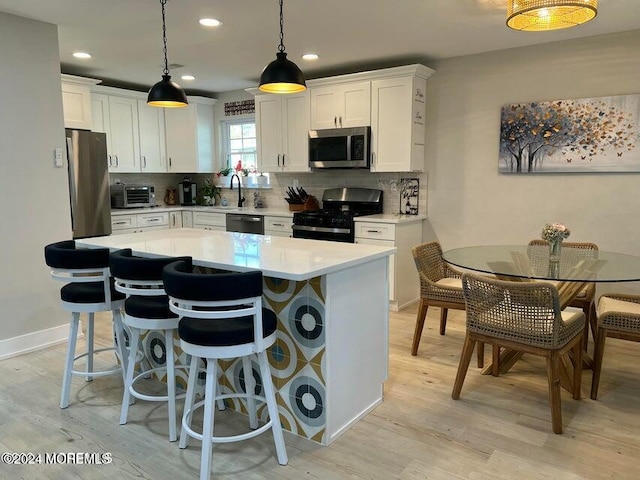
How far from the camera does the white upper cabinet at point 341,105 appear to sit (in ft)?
15.5

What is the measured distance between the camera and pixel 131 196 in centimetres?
569

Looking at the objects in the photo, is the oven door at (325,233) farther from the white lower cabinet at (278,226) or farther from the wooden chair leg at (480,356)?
the wooden chair leg at (480,356)

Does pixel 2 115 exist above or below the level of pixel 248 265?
above

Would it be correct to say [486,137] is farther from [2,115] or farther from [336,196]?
[2,115]

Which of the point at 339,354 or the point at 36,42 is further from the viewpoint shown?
the point at 36,42

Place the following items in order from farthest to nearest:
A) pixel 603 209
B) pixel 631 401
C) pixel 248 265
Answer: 1. pixel 603 209
2. pixel 631 401
3. pixel 248 265

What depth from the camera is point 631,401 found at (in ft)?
9.06

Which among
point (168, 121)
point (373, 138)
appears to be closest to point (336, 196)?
point (373, 138)

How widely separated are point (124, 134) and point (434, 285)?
4267mm

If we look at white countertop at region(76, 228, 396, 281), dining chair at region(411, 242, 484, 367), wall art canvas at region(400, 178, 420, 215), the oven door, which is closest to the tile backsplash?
wall art canvas at region(400, 178, 420, 215)

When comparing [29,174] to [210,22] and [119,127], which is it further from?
[119,127]

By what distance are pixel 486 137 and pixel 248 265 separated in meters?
3.14

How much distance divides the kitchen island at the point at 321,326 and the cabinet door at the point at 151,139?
362 centimetres

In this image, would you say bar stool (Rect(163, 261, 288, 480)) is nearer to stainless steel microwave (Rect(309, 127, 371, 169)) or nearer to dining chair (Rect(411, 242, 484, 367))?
dining chair (Rect(411, 242, 484, 367))
